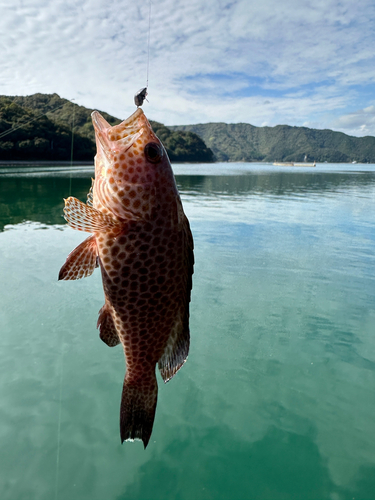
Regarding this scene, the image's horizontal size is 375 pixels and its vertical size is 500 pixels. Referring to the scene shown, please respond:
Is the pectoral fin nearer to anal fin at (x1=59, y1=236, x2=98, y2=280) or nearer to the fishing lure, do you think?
anal fin at (x1=59, y1=236, x2=98, y2=280)

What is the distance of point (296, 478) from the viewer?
14.0ft

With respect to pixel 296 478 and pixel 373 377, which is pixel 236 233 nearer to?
pixel 373 377

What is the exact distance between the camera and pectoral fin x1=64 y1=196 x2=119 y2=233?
72.0 inches

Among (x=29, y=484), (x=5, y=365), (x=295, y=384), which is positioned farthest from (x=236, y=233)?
(x=29, y=484)

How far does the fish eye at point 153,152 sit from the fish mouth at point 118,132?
9cm

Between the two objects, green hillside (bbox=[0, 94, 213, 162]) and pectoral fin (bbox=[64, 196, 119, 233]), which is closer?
pectoral fin (bbox=[64, 196, 119, 233])

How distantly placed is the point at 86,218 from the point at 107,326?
814mm

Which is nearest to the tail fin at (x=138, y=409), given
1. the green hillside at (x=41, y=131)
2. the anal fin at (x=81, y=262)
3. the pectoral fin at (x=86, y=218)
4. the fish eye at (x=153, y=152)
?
the anal fin at (x=81, y=262)

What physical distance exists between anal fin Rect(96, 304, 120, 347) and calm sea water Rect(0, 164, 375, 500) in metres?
2.73

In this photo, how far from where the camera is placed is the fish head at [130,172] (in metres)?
2.06

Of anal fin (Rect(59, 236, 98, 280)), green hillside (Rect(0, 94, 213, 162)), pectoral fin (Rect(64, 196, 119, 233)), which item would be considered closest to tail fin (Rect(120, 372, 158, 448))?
anal fin (Rect(59, 236, 98, 280))

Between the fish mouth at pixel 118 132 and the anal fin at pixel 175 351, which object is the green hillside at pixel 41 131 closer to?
the fish mouth at pixel 118 132

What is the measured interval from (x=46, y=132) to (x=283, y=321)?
80961mm

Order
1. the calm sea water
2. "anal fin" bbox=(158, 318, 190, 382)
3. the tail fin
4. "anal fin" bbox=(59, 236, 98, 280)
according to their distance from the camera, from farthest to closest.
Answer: the calm sea water, "anal fin" bbox=(158, 318, 190, 382), the tail fin, "anal fin" bbox=(59, 236, 98, 280)
